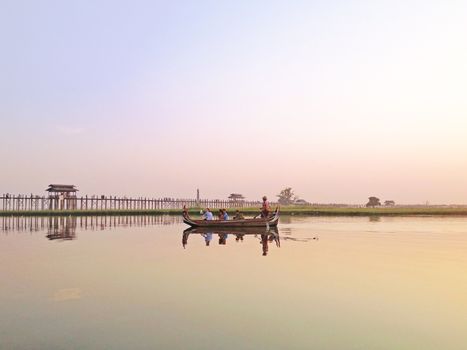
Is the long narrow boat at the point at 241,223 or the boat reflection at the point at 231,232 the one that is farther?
the long narrow boat at the point at 241,223

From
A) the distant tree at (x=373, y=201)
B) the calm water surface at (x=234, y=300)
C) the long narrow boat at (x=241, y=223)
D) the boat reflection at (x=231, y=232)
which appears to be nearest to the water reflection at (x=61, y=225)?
the boat reflection at (x=231, y=232)

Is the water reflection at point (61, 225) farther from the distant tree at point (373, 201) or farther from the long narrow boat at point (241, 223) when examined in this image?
the distant tree at point (373, 201)

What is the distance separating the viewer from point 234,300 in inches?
454

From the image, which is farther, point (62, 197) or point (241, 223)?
point (62, 197)

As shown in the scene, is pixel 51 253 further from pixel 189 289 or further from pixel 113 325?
pixel 113 325

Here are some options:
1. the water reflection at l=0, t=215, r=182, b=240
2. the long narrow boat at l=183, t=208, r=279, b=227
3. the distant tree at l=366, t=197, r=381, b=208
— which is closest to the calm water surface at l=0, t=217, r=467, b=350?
the water reflection at l=0, t=215, r=182, b=240

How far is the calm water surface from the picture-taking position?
27.8 feet

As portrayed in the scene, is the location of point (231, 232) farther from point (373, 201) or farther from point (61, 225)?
point (373, 201)

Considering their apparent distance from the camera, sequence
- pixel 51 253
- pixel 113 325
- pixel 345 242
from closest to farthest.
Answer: pixel 113 325, pixel 51 253, pixel 345 242

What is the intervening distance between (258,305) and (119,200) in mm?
88441

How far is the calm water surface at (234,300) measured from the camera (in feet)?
27.8

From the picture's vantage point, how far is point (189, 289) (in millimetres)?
13008

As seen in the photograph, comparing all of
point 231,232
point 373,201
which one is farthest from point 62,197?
point 373,201

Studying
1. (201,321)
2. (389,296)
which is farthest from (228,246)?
(201,321)
